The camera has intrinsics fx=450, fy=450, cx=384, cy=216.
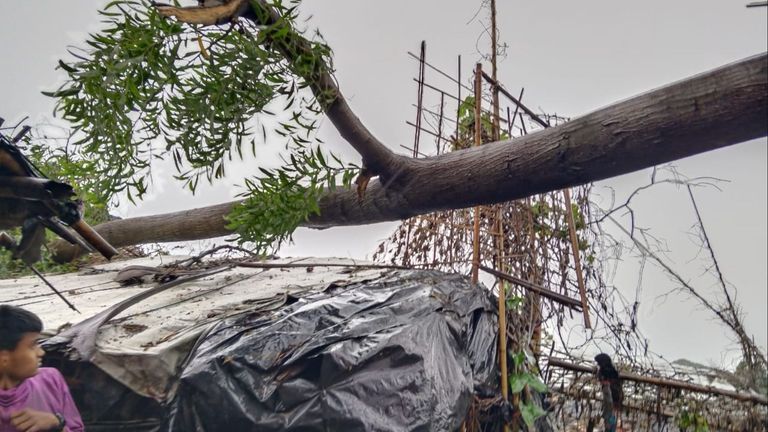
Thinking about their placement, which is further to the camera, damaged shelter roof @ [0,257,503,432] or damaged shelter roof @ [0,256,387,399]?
damaged shelter roof @ [0,256,387,399]

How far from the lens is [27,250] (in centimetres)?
197

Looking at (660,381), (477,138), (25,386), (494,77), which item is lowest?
(660,381)

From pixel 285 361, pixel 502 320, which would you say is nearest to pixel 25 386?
pixel 285 361

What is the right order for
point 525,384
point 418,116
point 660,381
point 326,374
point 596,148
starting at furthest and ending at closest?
point 418,116, point 660,381, point 525,384, point 326,374, point 596,148

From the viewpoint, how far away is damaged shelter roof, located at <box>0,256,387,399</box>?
1960 millimetres

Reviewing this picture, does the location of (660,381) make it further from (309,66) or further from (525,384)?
(309,66)

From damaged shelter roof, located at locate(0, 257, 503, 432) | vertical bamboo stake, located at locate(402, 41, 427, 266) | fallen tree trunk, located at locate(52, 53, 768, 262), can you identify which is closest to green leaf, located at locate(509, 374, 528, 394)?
damaged shelter roof, located at locate(0, 257, 503, 432)

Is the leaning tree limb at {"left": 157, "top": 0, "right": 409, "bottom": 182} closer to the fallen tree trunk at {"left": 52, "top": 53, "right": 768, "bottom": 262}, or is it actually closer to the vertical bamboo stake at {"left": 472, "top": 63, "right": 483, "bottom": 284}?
the fallen tree trunk at {"left": 52, "top": 53, "right": 768, "bottom": 262}

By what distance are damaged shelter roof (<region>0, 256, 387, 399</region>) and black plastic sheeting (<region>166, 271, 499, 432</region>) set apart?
0.16 meters

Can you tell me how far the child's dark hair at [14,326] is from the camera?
1.67 m

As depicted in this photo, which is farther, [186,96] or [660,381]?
[660,381]

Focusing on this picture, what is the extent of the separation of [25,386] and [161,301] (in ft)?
3.54

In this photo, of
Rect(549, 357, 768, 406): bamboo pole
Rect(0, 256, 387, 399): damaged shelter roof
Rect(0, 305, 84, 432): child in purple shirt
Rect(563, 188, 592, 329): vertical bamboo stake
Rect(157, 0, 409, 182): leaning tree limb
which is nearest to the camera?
Rect(157, 0, 409, 182): leaning tree limb

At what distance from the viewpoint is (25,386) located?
170 cm
